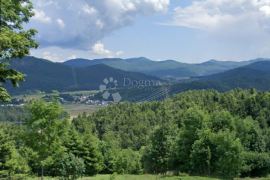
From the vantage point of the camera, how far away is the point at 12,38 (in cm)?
1238

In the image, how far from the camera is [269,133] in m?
69.8

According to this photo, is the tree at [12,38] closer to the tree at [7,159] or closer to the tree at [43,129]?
the tree at [43,129]

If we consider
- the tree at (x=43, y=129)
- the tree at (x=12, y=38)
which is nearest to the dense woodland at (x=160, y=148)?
the tree at (x=43, y=129)

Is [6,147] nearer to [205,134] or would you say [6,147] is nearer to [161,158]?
[161,158]

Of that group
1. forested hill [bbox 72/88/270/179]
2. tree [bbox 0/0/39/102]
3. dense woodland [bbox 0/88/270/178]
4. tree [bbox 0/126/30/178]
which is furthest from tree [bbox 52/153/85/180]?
tree [bbox 0/126/30/178]

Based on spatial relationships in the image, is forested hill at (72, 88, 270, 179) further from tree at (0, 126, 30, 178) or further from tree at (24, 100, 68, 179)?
tree at (0, 126, 30, 178)

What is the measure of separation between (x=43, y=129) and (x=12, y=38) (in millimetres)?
8106

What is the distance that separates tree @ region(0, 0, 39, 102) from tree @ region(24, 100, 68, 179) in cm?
424

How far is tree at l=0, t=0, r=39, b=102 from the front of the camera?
39.8 ft

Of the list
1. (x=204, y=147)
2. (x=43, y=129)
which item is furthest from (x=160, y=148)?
(x=43, y=129)

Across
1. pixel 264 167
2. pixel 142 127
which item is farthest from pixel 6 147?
pixel 142 127

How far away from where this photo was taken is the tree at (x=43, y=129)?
17953 millimetres

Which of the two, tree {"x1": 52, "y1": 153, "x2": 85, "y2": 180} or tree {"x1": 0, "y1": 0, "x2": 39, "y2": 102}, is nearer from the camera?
tree {"x1": 0, "y1": 0, "x2": 39, "y2": 102}

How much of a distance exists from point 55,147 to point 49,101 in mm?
3792
